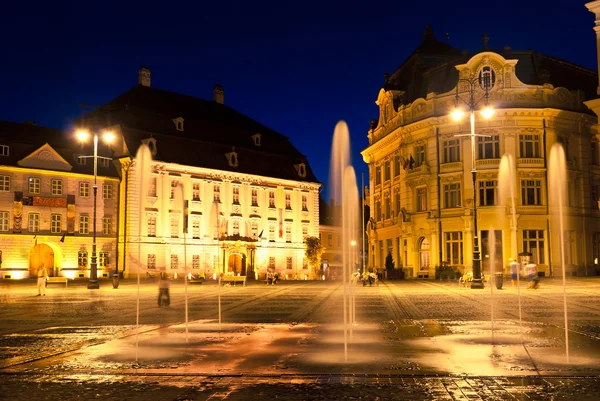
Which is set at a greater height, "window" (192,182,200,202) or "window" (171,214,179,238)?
"window" (192,182,200,202)

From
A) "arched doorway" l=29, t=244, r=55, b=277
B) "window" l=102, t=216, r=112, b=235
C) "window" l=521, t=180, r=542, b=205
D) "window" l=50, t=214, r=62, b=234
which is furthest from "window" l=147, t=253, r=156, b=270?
"window" l=521, t=180, r=542, b=205

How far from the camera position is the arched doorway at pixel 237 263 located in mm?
73750

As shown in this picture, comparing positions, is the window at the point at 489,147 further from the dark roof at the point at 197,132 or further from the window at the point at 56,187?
the window at the point at 56,187

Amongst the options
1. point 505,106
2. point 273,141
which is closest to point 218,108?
point 273,141

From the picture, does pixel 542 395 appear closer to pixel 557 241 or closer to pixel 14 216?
pixel 557 241

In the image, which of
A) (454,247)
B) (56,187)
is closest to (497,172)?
(454,247)

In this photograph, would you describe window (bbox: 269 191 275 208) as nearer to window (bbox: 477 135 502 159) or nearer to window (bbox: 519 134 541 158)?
window (bbox: 477 135 502 159)

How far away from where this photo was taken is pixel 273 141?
8212 centimetres

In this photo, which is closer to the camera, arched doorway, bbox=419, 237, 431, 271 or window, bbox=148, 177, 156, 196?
arched doorway, bbox=419, 237, 431, 271

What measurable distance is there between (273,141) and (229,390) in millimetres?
74165

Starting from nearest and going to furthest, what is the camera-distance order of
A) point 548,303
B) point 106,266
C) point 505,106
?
1. point 548,303
2. point 505,106
3. point 106,266

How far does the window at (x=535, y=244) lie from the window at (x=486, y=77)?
12231mm

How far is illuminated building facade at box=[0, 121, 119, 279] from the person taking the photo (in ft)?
193

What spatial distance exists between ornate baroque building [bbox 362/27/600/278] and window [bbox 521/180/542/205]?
77mm
